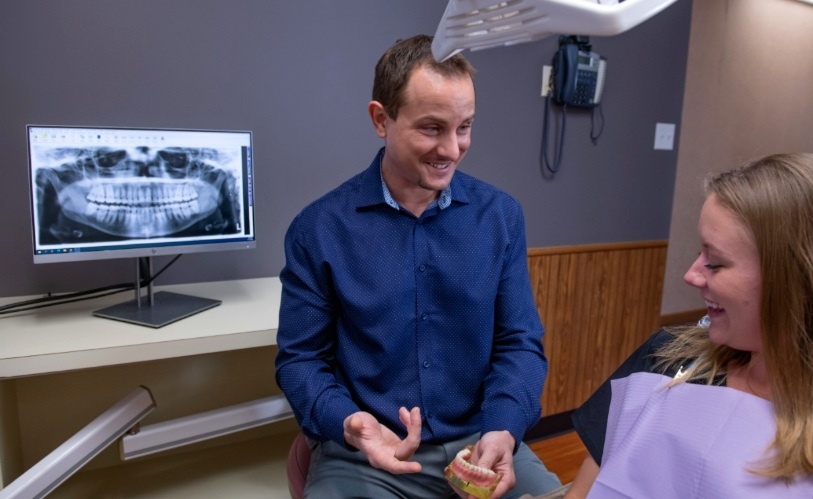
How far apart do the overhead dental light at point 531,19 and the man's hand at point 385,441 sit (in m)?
0.66

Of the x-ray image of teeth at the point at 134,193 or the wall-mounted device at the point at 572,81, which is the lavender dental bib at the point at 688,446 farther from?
the wall-mounted device at the point at 572,81

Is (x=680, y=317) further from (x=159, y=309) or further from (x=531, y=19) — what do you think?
(x=531, y=19)

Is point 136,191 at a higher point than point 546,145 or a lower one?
lower

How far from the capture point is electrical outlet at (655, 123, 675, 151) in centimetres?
268

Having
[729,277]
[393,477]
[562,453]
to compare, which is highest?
[729,277]

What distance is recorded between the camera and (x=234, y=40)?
69.2 inches

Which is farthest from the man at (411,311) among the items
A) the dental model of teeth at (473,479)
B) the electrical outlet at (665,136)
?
the electrical outlet at (665,136)

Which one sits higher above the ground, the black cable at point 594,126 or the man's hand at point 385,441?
the black cable at point 594,126

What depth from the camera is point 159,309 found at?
1.49 m

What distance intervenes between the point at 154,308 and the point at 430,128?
0.85m

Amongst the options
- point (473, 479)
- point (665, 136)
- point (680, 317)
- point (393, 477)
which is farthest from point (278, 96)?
point (680, 317)

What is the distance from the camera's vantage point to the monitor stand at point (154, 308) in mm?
1410

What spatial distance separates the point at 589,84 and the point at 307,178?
121 cm

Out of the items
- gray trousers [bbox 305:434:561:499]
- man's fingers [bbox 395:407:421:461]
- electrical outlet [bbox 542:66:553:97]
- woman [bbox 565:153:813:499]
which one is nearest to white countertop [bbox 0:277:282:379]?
gray trousers [bbox 305:434:561:499]
